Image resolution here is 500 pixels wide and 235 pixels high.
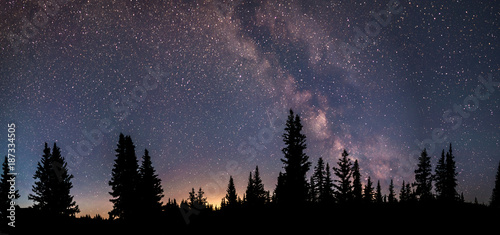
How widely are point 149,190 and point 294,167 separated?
62.6 ft

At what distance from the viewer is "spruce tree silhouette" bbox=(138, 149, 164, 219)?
92.6ft

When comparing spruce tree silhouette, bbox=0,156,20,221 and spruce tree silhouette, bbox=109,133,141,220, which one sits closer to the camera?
spruce tree silhouette, bbox=109,133,141,220

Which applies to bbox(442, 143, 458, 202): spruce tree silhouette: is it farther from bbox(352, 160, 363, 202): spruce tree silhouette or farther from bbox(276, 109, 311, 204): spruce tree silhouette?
bbox(276, 109, 311, 204): spruce tree silhouette

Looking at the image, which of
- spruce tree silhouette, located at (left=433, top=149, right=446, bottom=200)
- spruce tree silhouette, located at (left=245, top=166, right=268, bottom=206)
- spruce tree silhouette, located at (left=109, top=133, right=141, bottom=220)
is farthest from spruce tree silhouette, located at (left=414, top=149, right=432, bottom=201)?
spruce tree silhouette, located at (left=109, top=133, right=141, bottom=220)

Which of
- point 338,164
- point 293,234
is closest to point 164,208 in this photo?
point 293,234

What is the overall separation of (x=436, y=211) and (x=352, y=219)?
48.4 ft

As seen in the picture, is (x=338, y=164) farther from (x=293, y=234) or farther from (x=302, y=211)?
(x=293, y=234)

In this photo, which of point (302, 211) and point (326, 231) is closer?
point (326, 231)

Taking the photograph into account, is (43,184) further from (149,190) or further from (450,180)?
(450,180)

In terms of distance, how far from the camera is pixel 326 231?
2031 centimetres

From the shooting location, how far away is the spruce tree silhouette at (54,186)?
30.9m

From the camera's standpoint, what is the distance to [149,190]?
2989 cm

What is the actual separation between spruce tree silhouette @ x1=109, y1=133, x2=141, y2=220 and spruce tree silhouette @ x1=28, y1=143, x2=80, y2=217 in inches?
387

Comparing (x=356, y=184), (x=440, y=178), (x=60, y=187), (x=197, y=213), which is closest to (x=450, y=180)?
(x=440, y=178)
